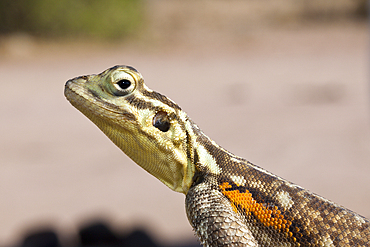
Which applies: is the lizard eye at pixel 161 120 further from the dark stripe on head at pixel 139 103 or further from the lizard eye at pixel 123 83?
the lizard eye at pixel 123 83

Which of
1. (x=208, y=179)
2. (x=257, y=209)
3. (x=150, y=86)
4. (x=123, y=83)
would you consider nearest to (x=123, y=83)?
(x=123, y=83)

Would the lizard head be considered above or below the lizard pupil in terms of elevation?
below

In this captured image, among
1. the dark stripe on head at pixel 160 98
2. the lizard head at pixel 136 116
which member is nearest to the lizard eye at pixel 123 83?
the lizard head at pixel 136 116

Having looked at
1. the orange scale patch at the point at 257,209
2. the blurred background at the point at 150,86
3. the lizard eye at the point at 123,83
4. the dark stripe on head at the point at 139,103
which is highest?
the blurred background at the point at 150,86

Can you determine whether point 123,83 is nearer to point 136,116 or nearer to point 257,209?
point 136,116

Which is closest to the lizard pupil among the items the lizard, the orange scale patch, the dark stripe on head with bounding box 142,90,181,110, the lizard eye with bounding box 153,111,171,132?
the lizard

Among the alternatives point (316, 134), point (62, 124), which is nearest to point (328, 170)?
point (316, 134)

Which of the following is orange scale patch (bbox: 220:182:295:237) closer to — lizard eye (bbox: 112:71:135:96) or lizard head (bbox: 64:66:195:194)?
lizard head (bbox: 64:66:195:194)
